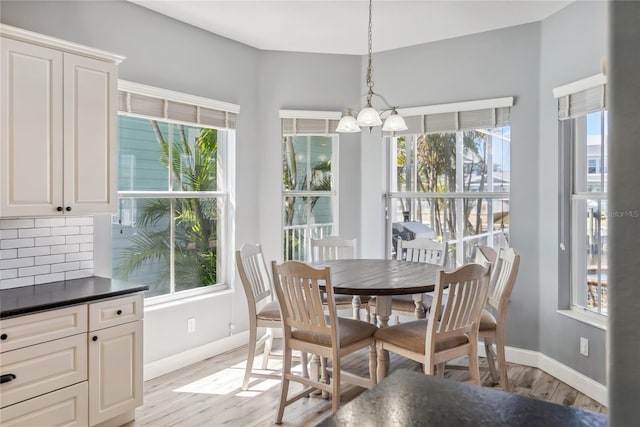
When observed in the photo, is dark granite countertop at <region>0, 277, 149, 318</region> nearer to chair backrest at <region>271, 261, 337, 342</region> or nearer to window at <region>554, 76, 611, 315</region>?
chair backrest at <region>271, 261, 337, 342</region>

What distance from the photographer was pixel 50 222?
2.86 meters

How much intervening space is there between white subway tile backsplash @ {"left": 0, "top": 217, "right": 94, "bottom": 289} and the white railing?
1.95 meters

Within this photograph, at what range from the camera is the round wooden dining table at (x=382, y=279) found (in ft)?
8.96

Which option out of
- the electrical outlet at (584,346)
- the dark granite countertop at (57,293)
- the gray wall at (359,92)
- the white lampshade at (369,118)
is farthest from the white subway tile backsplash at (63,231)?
the electrical outlet at (584,346)

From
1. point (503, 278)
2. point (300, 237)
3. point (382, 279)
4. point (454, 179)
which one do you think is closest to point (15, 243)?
point (382, 279)

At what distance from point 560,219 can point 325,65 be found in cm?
265

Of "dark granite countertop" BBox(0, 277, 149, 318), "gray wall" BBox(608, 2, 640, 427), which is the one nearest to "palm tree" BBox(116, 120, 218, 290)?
"dark granite countertop" BBox(0, 277, 149, 318)

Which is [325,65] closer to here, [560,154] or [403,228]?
[403,228]

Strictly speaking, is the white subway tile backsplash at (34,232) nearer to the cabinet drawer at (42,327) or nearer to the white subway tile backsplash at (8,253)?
the white subway tile backsplash at (8,253)

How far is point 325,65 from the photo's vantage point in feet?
15.1

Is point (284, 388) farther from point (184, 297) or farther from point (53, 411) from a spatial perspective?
point (184, 297)

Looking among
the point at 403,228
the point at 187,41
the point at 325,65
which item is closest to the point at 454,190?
the point at 403,228

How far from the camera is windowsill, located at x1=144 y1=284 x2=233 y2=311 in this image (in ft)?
11.8

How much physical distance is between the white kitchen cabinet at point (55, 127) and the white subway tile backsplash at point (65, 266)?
0.44 metres
